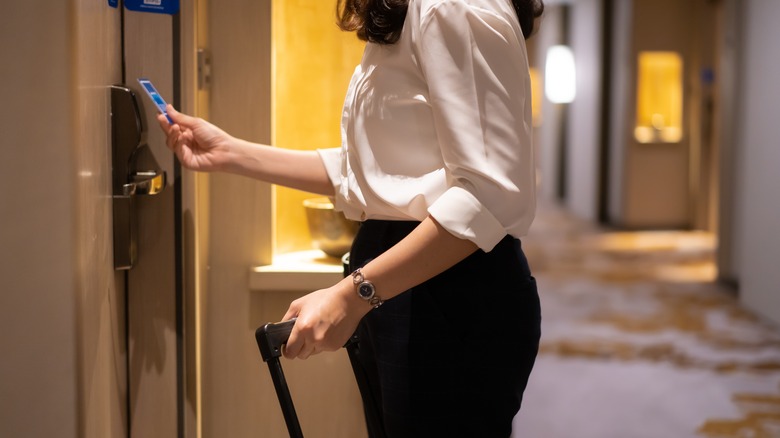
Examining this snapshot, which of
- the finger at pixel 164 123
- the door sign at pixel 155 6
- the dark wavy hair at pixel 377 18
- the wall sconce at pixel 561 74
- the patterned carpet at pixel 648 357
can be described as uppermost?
the wall sconce at pixel 561 74

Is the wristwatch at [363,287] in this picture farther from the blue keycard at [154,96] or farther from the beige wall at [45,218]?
the blue keycard at [154,96]

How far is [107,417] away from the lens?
1.79 meters

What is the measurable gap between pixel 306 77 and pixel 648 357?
130 inches

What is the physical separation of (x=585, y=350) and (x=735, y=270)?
2.39 meters

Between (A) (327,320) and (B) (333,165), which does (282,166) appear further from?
(A) (327,320)

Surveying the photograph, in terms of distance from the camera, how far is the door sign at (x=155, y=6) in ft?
6.43

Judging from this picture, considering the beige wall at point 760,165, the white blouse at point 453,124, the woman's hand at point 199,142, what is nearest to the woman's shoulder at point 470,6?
the white blouse at point 453,124

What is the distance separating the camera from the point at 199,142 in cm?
191

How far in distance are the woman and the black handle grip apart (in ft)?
0.10

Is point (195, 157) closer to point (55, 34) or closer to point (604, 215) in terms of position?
point (55, 34)

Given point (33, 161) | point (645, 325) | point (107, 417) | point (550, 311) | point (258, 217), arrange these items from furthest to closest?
point (550, 311), point (645, 325), point (258, 217), point (107, 417), point (33, 161)

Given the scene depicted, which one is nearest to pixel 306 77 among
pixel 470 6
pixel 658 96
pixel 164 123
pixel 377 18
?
pixel 164 123

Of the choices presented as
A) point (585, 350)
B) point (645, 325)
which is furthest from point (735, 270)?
point (585, 350)

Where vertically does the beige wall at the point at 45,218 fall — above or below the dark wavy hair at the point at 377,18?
below
